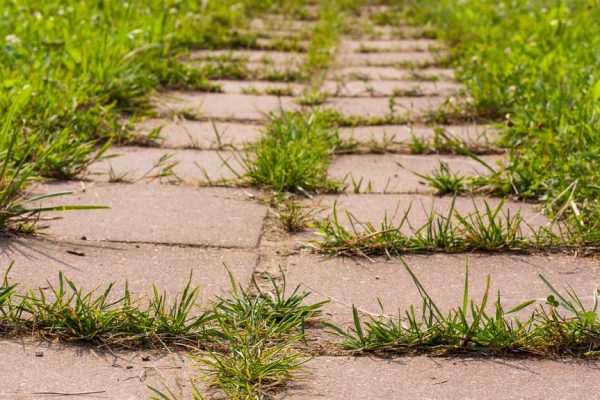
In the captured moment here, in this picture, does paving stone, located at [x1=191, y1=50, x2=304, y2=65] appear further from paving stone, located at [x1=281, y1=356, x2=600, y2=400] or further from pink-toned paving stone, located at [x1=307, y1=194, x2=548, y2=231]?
paving stone, located at [x1=281, y1=356, x2=600, y2=400]

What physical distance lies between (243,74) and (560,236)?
243cm

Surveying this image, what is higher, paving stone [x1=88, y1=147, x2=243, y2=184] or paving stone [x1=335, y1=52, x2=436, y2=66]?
paving stone [x1=335, y1=52, x2=436, y2=66]

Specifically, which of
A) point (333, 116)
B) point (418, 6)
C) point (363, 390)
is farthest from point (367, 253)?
point (418, 6)

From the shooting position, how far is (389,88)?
434 cm

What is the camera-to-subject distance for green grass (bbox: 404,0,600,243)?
9.08 ft

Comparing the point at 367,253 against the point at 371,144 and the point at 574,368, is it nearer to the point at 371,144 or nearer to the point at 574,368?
the point at 574,368

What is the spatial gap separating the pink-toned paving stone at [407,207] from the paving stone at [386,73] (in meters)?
1.75

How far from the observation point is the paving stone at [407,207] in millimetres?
2612

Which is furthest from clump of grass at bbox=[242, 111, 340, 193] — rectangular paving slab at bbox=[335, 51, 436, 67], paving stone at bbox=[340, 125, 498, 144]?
rectangular paving slab at bbox=[335, 51, 436, 67]

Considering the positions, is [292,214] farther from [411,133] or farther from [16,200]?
[411,133]

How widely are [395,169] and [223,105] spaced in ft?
3.59

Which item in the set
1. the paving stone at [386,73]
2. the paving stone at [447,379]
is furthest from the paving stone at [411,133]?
the paving stone at [447,379]

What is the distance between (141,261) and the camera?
2.28 m

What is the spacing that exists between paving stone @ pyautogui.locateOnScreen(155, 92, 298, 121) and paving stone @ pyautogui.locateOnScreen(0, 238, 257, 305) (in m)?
1.41
